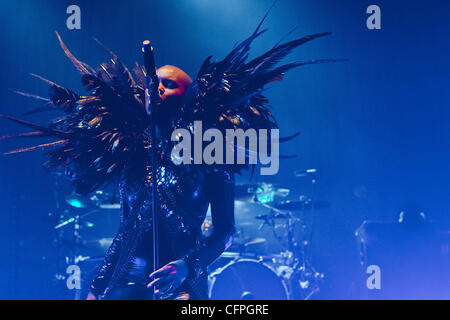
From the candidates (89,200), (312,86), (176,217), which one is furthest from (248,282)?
(176,217)

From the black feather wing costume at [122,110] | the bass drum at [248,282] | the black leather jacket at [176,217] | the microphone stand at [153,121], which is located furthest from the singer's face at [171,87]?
the bass drum at [248,282]

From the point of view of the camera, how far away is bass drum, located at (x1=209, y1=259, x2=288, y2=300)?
20.0 ft

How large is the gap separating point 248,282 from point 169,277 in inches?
189

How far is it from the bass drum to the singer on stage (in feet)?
14.1

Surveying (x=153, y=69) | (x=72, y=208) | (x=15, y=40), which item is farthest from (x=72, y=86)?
(x=153, y=69)

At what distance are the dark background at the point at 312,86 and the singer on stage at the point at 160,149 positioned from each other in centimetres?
475

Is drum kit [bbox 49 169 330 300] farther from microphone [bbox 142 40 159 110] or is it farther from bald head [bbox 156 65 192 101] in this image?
microphone [bbox 142 40 159 110]

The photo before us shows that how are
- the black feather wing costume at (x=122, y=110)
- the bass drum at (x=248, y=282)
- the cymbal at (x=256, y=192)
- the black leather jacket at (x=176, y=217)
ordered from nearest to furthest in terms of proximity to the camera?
the black leather jacket at (x=176, y=217)
the black feather wing costume at (x=122, y=110)
the bass drum at (x=248, y=282)
the cymbal at (x=256, y=192)

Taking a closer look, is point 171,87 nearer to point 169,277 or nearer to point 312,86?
point 169,277

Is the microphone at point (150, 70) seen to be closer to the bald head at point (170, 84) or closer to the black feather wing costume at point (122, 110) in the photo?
the black feather wing costume at point (122, 110)

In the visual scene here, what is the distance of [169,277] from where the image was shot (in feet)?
5.23

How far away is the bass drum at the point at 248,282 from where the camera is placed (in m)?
6.09

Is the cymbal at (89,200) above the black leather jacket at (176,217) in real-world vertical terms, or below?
below
